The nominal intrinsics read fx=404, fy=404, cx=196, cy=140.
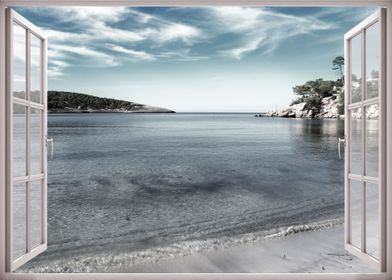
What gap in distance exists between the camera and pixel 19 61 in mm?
2049

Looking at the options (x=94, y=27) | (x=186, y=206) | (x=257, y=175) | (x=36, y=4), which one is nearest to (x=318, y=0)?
(x=36, y=4)

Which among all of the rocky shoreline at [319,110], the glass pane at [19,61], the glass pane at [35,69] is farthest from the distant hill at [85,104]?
the glass pane at [19,61]

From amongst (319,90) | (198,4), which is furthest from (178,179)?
(198,4)

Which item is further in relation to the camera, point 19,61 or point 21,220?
point 21,220

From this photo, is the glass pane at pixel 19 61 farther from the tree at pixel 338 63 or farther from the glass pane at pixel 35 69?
the tree at pixel 338 63

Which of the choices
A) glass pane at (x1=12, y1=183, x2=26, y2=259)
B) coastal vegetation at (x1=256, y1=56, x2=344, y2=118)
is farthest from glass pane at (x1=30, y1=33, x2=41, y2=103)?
coastal vegetation at (x1=256, y1=56, x2=344, y2=118)

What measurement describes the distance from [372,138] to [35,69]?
6.21 ft

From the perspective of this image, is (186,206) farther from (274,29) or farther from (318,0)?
(274,29)

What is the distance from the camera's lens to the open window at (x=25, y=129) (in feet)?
6.11

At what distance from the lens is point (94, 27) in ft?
91.5

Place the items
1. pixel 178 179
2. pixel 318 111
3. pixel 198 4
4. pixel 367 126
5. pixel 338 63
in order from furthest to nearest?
pixel 318 111, pixel 338 63, pixel 178 179, pixel 367 126, pixel 198 4

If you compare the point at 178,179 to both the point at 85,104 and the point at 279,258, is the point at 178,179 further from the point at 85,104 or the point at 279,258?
the point at 85,104

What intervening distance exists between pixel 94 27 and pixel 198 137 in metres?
10.6

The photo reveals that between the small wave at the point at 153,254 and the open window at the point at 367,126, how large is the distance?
7.82m
